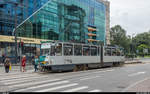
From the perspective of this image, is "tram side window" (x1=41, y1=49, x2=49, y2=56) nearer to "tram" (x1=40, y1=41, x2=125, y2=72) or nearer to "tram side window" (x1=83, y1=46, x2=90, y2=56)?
"tram" (x1=40, y1=41, x2=125, y2=72)

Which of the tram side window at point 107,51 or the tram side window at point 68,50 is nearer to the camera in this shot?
the tram side window at point 68,50

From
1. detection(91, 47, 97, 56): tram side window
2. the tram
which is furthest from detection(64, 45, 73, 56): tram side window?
detection(91, 47, 97, 56): tram side window

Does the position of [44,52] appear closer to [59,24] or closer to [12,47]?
[12,47]

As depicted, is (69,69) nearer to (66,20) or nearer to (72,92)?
(72,92)

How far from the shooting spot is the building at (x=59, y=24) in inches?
1521

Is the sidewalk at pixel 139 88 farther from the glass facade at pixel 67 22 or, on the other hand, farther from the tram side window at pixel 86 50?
the glass facade at pixel 67 22

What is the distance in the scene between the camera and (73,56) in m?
20.1

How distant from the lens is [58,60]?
18188 mm

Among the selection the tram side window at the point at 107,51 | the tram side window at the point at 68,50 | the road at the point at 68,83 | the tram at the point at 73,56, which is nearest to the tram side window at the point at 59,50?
the tram at the point at 73,56

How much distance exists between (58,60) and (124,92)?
10.3 metres

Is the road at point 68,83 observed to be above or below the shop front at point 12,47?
below

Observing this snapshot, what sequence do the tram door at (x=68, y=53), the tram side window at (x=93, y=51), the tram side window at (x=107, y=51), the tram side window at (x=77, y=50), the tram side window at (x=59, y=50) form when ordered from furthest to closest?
1. the tram side window at (x=107, y=51)
2. the tram side window at (x=93, y=51)
3. the tram side window at (x=77, y=50)
4. the tram door at (x=68, y=53)
5. the tram side window at (x=59, y=50)

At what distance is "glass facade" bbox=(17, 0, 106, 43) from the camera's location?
4153cm

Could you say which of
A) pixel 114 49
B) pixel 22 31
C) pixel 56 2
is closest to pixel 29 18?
pixel 22 31
